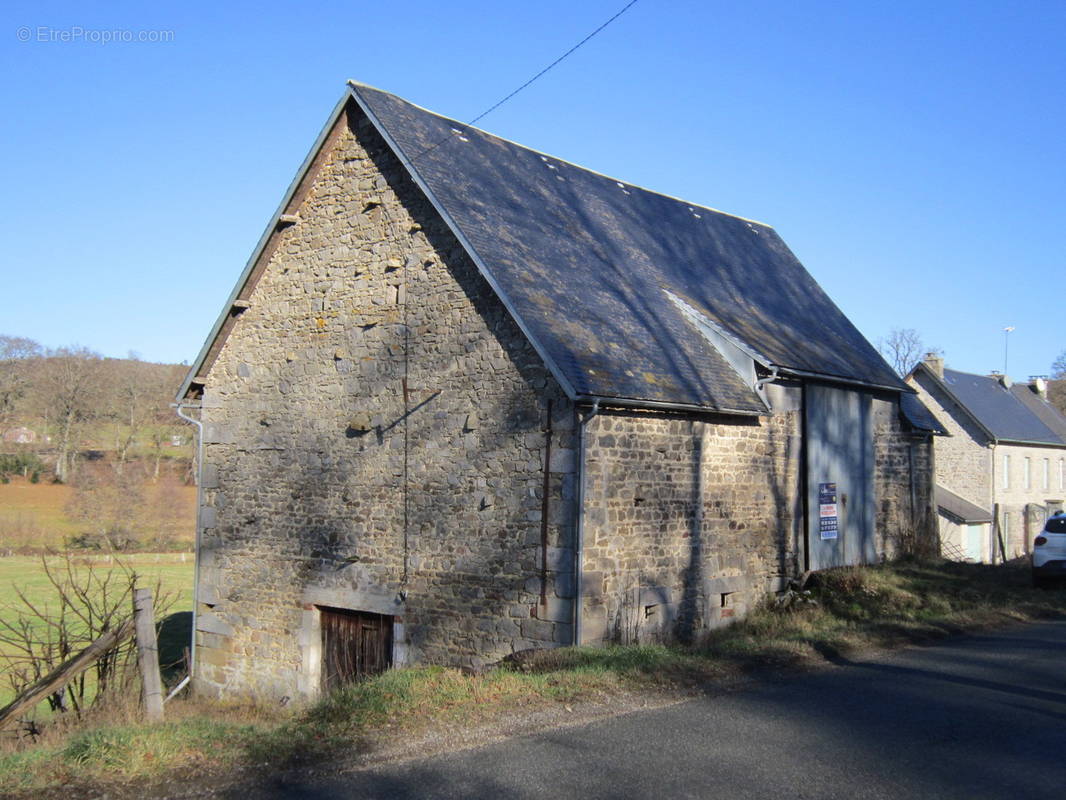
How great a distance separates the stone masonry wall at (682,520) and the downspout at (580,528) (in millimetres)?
102

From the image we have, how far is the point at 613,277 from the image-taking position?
575 inches

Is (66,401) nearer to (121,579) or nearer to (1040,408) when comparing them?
(121,579)

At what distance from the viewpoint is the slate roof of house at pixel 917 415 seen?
19.2 meters

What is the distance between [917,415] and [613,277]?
8.98 m

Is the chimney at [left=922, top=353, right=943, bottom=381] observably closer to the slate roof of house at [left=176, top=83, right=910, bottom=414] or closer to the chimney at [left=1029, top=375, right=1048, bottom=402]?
the chimney at [left=1029, top=375, right=1048, bottom=402]

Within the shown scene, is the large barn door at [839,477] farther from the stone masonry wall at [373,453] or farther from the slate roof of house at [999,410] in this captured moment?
the slate roof of house at [999,410]

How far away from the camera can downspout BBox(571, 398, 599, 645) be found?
11.2 metres

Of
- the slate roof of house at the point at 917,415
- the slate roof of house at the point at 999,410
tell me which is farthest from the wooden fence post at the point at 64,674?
the slate roof of house at the point at 999,410

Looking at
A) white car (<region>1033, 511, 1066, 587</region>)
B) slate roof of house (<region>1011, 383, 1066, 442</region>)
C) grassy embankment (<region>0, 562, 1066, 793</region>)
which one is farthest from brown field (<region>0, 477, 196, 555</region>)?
slate roof of house (<region>1011, 383, 1066, 442</region>)

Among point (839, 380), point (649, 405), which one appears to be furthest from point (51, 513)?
point (649, 405)

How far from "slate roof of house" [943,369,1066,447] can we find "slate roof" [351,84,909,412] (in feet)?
69.8

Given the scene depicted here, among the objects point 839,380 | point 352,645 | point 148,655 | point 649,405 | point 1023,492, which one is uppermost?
point 839,380

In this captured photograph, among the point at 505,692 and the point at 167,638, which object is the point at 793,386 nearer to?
the point at 505,692

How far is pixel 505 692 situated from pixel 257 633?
24.3 ft
